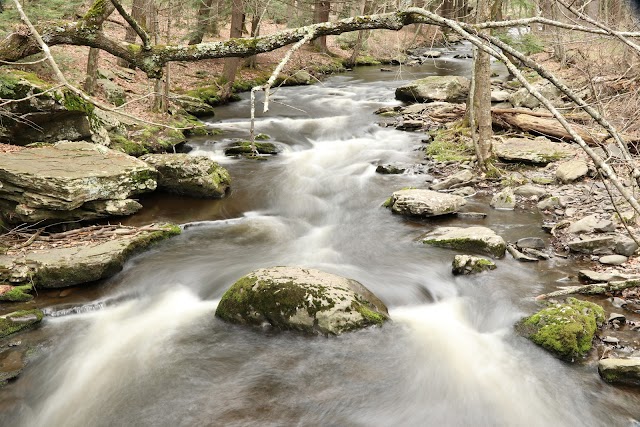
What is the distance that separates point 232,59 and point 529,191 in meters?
11.7

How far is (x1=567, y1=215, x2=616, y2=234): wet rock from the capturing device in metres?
7.79

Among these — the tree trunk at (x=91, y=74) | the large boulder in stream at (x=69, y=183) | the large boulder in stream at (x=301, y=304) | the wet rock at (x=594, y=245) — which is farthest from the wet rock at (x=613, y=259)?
the tree trunk at (x=91, y=74)

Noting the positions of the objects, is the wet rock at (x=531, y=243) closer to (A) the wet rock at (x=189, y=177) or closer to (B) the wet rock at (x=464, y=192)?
(B) the wet rock at (x=464, y=192)

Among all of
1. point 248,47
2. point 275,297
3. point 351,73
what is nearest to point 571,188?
point 275,297

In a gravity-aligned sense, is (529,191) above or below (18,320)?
above

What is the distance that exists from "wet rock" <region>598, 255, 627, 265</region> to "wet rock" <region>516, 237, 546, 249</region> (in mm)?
915

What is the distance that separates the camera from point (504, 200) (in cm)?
950

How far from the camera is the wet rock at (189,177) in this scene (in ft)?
33.3

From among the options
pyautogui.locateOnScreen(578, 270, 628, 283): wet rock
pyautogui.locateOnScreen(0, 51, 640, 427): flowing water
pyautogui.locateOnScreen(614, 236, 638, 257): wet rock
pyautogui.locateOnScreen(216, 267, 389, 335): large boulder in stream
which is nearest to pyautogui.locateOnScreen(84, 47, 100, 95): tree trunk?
pyautogui.locateOnScreen(0, 51, 640, 427): flowing water

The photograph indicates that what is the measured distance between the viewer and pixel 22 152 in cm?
882

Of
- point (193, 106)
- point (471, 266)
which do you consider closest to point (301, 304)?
point (471, 266)

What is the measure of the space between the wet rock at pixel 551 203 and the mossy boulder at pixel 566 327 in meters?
3.61

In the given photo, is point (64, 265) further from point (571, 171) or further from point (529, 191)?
point (571, 171)

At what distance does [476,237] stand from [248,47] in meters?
5.25
